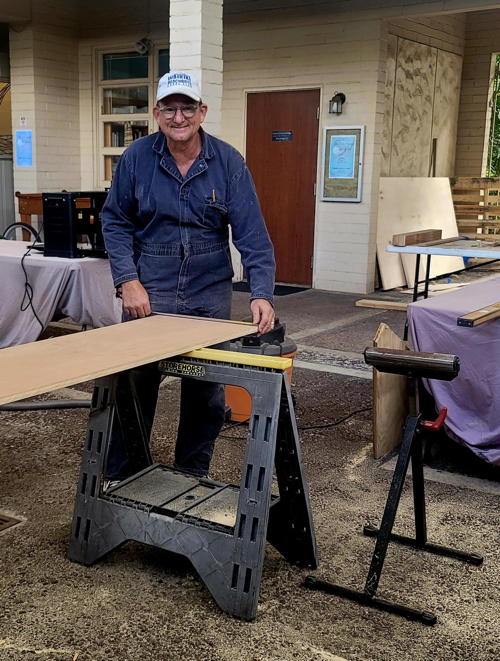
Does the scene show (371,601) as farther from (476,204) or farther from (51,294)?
(476,204)

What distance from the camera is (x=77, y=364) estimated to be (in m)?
2.46

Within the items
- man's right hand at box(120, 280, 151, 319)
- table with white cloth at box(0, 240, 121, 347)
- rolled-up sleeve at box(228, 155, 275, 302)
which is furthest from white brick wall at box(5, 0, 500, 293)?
man's right hand at box(120, 280, 151, 319)

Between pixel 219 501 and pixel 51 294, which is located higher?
pixel 51 294

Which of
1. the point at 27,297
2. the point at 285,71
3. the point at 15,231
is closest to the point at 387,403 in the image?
the point at 27,297

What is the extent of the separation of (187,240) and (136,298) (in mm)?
329

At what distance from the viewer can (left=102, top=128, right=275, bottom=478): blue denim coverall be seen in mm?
3289

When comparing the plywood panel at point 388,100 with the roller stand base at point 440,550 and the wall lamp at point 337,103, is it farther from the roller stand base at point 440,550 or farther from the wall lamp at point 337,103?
the roller stand base at point 440,550

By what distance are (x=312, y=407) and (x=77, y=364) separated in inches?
108

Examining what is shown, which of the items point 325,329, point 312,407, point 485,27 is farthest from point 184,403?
point 485,27

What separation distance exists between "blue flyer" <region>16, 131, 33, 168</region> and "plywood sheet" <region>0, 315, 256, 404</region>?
848 centimetres

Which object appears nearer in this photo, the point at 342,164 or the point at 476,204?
the point at 342,164

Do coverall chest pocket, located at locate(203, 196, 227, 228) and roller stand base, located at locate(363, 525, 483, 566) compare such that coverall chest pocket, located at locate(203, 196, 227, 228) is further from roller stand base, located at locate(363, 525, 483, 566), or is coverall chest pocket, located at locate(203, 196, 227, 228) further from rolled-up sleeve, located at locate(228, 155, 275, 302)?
roller stand base, located at locate(363, 525, 483, 566)

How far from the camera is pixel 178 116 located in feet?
10.3

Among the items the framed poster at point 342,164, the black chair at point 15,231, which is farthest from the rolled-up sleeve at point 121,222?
the framed poster at point 342,164
